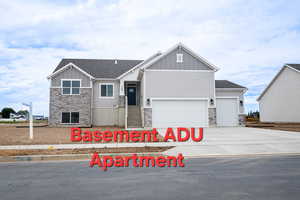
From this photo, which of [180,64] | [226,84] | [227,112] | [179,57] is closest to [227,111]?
[227,112]

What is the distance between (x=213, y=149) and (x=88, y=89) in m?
17.1

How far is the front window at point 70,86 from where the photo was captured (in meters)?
24.3

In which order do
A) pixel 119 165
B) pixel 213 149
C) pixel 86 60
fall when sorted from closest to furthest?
pixel 119 165 → pixel 213 149 → pixel 86 60

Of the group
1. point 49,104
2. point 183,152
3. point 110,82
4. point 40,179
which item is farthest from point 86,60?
point 40,179

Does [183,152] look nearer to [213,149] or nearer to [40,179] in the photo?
[213,149]

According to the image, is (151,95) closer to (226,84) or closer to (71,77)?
(71,77)

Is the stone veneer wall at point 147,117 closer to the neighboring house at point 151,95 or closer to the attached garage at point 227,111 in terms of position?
the neighboring house at point 151,95

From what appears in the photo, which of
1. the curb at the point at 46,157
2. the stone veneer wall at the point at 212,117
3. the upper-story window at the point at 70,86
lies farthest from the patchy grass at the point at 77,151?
the upper-story window at the point at 70,86

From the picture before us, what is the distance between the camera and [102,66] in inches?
1104

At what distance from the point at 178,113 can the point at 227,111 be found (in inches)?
204

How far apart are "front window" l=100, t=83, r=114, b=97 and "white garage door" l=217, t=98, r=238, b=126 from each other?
10.9 metres

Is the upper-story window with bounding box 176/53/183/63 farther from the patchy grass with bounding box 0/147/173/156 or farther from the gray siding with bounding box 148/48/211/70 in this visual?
the patchy grass with bounding box 0/147/173/156

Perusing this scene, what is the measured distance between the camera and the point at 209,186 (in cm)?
533

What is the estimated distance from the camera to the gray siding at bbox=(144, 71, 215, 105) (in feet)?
70.0
